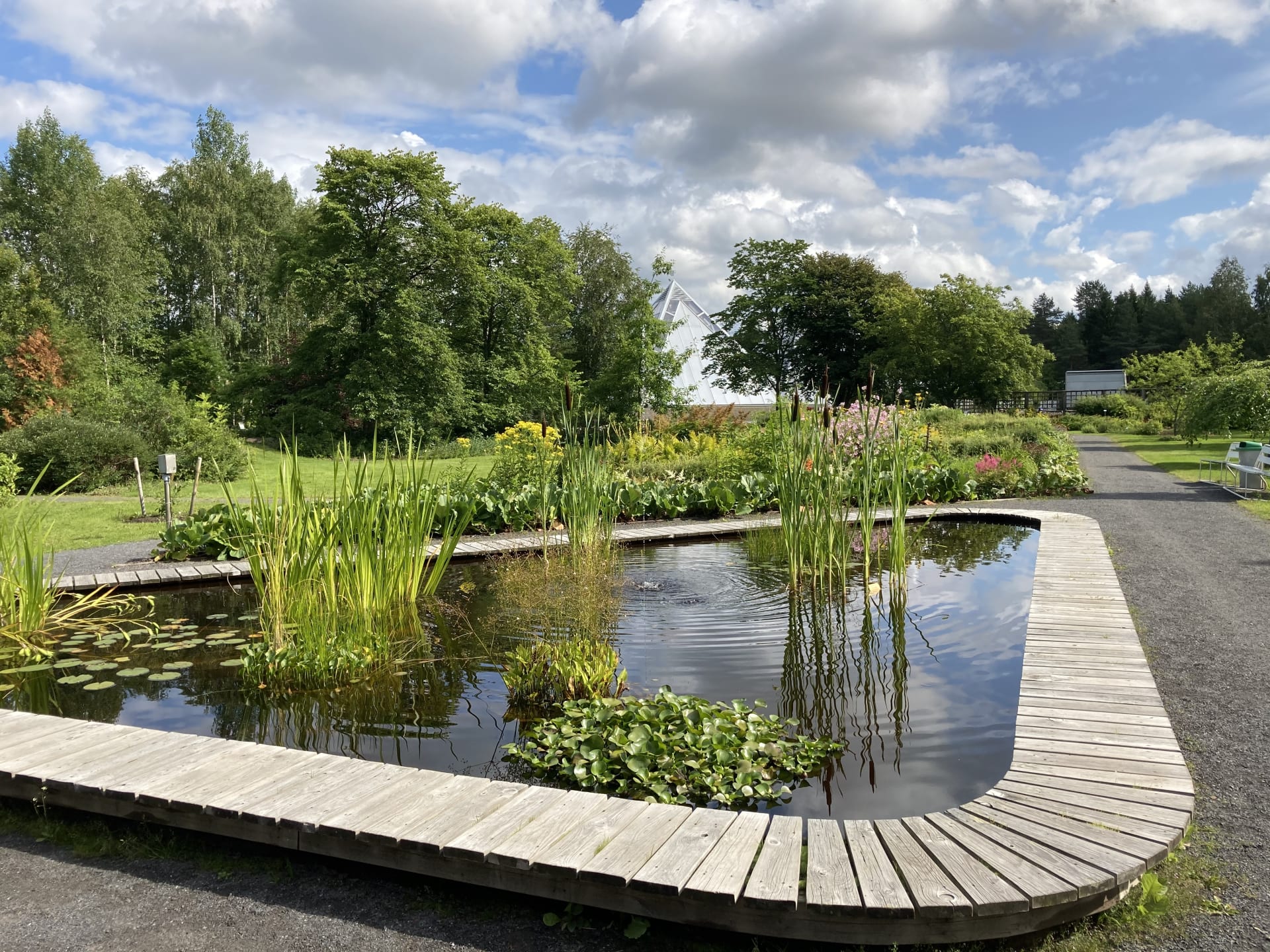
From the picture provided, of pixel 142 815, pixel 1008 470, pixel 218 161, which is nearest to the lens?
pixel 142 815

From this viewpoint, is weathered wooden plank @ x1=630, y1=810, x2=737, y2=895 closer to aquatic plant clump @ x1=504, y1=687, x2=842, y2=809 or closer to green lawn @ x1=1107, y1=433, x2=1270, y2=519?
aquatic plant clump @ x1=504, y1=687, x2=842, y2=809

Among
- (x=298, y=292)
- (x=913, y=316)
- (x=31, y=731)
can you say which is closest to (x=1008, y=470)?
(x=31, y=731)

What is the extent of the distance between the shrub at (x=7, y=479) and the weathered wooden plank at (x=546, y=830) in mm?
9430

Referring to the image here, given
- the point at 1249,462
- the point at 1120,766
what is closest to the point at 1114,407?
the point at 1249,462

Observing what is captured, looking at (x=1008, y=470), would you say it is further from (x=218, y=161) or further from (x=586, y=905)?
(x=218, y=161)

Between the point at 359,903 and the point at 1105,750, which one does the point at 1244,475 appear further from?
the point at 359,903

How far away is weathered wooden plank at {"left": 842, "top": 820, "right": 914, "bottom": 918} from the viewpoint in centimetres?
193

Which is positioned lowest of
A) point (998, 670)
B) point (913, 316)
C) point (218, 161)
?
point (998, 670)

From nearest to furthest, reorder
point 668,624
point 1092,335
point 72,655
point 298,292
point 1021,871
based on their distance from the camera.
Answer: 1. point 1021,871
2. point 72,655
3. point 668,624
4. point 298,292
5. point 1092,335

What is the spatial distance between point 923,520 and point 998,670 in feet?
16.1

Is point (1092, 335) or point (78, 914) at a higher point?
point (1092, 335)

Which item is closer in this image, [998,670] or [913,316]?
[998,670]

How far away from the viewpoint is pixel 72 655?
4.47 metres

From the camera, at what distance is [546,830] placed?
2.29m
